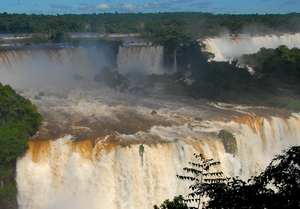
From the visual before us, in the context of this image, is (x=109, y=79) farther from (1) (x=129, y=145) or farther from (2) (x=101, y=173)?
(2) (x=101, y=173)

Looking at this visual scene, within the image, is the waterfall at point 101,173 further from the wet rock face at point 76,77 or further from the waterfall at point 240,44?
the waterfall at point 240,44

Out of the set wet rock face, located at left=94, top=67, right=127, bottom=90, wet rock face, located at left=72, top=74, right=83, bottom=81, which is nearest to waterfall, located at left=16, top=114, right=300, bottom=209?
wet rock face, located at left=94, top=67, right=127, bottom=90

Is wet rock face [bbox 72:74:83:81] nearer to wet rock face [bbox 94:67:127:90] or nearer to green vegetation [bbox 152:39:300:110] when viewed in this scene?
wet rock face [bbox 94:67:127:90]

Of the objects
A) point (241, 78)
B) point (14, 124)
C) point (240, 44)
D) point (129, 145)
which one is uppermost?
point (240, 44)

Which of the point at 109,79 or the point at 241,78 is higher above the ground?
the point at 109,79

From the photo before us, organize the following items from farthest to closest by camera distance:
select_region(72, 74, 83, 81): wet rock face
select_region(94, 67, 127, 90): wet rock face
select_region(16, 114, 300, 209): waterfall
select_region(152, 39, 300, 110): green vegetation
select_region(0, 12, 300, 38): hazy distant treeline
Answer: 1. select_region(0, 12, 300, 38): hazy distant treeline
2. select_region(72, 74, 83, 81): wet rock face
3. select_region(94, 67, 127, 90): wet rock face
4. select_region(152, 39, 300, 110): green vegetation
5. select_region(16, 114, 300, 209): waterfall

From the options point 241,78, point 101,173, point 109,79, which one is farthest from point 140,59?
point 101,173
